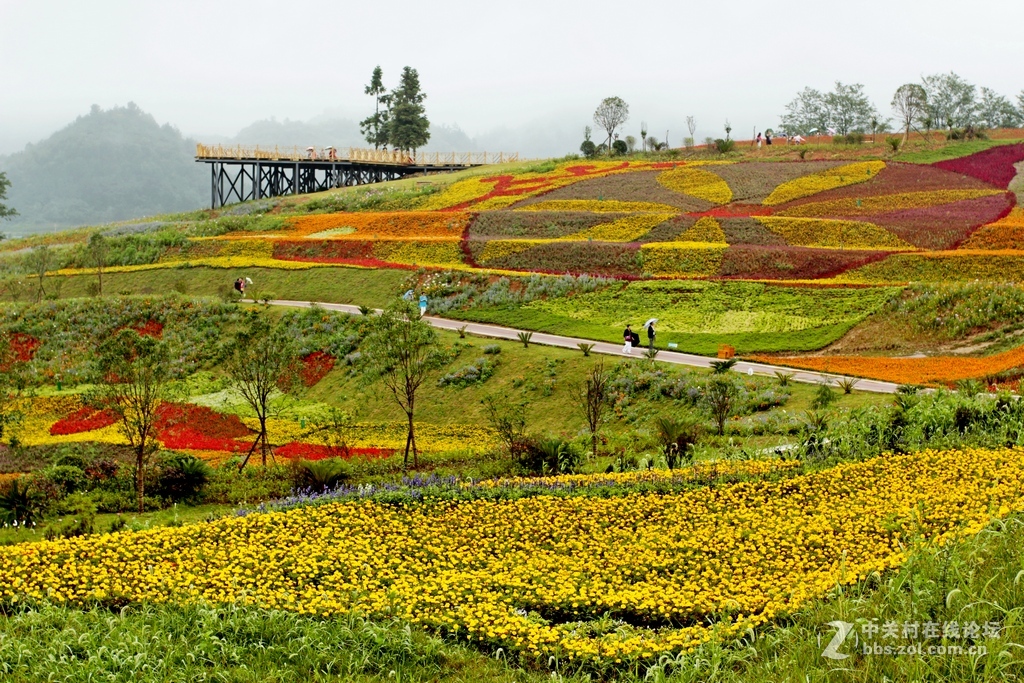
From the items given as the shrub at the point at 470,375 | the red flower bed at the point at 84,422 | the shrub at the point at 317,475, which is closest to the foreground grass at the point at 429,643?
the shrub at the point at 317,475

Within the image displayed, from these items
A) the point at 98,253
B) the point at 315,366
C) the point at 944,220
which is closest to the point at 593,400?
the point at 315,366

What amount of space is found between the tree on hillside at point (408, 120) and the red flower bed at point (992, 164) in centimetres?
5009

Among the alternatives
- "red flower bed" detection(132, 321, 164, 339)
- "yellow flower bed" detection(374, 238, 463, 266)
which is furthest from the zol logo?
"yellow flower bed" detection(374, 238, 463, 266)

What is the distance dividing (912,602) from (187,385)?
30026 millimetres

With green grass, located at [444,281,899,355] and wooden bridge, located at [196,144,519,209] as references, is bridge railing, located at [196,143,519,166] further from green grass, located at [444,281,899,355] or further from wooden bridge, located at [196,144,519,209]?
green grass, located at [444,281,899,355]

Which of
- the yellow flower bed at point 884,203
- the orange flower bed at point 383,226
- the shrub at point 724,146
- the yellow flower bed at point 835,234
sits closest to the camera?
the yellow flower bed at point 835,234

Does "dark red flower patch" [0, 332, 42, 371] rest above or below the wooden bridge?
below

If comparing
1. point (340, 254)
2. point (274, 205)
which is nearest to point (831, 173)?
point (340, 254)

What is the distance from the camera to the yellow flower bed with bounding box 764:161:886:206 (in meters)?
57.6

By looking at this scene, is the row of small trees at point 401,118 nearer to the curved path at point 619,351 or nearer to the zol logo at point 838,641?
the curved path at point 619,351

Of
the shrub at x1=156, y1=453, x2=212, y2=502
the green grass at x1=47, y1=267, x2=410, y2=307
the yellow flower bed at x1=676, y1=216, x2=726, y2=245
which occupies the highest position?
the yellow flower bed at x1=676, y1=216, x2=726, y2=245

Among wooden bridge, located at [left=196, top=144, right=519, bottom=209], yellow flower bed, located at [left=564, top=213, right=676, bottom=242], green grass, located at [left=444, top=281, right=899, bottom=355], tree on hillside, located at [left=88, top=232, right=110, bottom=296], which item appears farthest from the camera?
wooden bridge, located at [left=196, top=144, right=519, bottom=209]

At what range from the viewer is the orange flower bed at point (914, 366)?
26672mm

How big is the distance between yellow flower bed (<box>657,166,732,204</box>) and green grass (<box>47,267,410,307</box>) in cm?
2337
